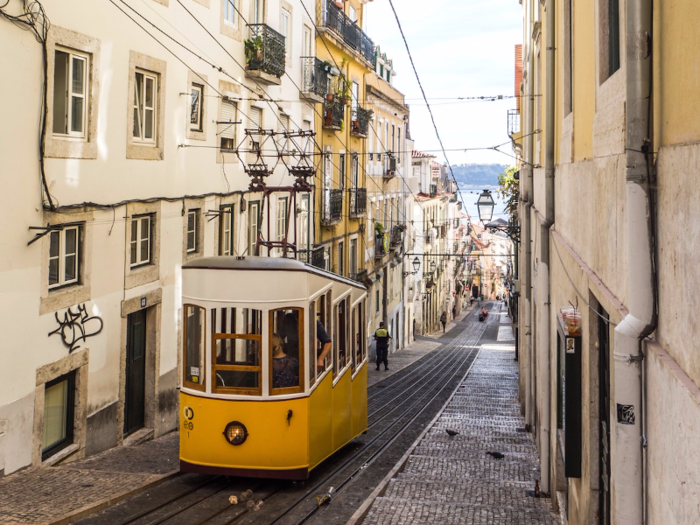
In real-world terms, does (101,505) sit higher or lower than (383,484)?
higher

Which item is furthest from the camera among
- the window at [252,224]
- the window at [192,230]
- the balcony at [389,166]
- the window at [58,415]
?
the balcony at [389,166]

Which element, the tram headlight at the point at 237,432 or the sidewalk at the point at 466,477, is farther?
the tram headlight at the point at 237,432

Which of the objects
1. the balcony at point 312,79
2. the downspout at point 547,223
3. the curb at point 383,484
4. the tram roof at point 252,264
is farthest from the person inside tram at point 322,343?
the balcony at point 312,79

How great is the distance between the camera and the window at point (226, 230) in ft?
54.1

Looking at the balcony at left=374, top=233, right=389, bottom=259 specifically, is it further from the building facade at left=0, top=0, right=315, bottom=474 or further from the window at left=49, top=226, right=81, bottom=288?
the window at left=49, top=226, right=81, bottom=288

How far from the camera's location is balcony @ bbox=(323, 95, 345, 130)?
2530 centimetres

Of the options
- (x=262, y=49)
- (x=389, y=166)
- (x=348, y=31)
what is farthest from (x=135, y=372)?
(x=389, y=166)

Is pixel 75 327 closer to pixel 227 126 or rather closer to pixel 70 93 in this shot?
pixel 70 93

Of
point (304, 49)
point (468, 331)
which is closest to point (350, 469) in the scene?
point (304, 49)

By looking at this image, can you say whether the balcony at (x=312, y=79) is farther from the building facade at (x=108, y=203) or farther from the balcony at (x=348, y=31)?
the building facade at (x=108, y=203)

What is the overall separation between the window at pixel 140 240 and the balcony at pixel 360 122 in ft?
55.9

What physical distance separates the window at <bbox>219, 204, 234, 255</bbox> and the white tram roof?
7643 mm

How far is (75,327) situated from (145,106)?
13.8 ft

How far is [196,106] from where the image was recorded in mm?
15258
